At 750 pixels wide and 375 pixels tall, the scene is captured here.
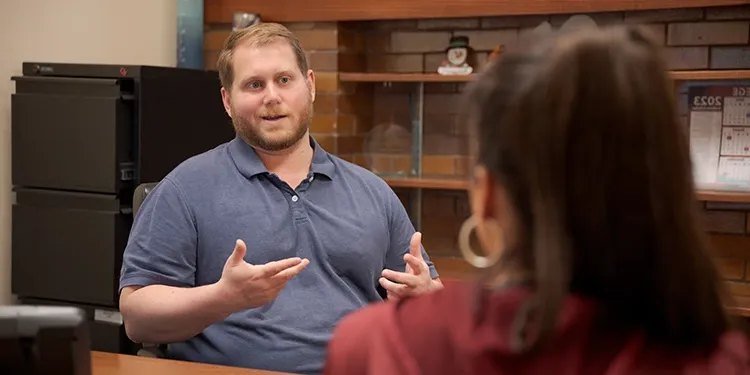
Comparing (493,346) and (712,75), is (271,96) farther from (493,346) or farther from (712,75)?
(712,75)

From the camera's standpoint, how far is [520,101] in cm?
78

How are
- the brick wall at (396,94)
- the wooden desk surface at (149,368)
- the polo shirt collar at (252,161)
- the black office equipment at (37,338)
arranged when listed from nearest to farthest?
1. the black office equipment at (37,338)
2. the wooden desk surface at (149,368)
3. the polo shirt collar at (252,161)
4. the brick wall at (396,94)

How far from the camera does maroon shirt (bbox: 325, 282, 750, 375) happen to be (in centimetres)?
80

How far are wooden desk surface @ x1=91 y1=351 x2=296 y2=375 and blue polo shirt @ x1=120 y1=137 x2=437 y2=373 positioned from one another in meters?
0.23

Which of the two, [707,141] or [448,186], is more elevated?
[707,141]

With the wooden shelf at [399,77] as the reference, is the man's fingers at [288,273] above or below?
below

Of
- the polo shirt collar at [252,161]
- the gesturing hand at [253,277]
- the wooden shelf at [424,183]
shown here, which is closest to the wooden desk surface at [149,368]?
the gesturing hand at [253,277]

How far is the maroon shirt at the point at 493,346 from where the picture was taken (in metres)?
0.80

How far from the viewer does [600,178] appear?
30.6 inches

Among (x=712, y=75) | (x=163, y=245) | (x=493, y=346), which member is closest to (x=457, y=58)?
(x=712, y=75)

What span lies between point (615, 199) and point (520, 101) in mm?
123

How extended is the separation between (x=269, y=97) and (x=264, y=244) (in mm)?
342

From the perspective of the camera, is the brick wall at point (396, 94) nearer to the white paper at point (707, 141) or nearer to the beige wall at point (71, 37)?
the beige wall at point (71, 37)

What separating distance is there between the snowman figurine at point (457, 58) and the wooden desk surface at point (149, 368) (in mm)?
1944
